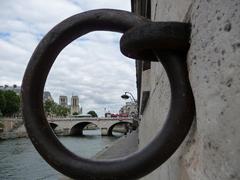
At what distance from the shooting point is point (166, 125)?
3.21 ft

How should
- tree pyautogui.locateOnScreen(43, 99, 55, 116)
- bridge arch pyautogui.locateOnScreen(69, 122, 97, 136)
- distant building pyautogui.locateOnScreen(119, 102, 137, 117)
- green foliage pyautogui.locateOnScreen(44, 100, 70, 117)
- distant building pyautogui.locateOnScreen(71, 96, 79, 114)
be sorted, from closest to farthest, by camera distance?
distant building pyautogui.locateOnScreen(119, 102, 137, 117) < bridge arch pyautogui.locateOnScreen(69, 122, 97, 136) < tree pyautogui.locateOnScreen(43, 99, 55, 116) < green foliage pyautogui.locateOnScreen(44, 100, 70, 117) < distant building pyautogui.locateOnScreen(71, 96, 79, 114)

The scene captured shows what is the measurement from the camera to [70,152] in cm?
103

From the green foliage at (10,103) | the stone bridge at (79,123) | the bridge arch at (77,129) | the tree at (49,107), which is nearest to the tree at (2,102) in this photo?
the green foliage at (10,103)

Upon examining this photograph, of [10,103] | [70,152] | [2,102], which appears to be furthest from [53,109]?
[70,152]

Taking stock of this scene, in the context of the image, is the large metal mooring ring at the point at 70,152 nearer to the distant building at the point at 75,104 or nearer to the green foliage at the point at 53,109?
the green foliage at the point at 53,109

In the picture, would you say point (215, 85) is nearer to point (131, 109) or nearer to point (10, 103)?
point (10, 103)

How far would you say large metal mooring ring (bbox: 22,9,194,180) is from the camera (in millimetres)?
973

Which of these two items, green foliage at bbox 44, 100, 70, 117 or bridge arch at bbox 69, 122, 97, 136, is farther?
green foliage at bbox 44, 100, 70, 117

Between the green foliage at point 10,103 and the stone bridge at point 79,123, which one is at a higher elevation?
the green foliage at point 10,103

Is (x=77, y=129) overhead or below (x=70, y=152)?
below

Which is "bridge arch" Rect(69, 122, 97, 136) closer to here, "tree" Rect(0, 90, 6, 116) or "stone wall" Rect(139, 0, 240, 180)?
"tree" Rect(0, 90, 6, 116)

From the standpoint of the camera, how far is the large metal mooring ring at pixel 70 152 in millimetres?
973

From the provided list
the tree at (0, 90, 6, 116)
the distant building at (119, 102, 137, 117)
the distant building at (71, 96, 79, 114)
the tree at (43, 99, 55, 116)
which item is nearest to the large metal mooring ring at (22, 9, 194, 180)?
the distant building at (119, 102, 137, 117)

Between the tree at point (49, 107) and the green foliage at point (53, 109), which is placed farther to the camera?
the green foliage at point (53, 109)
